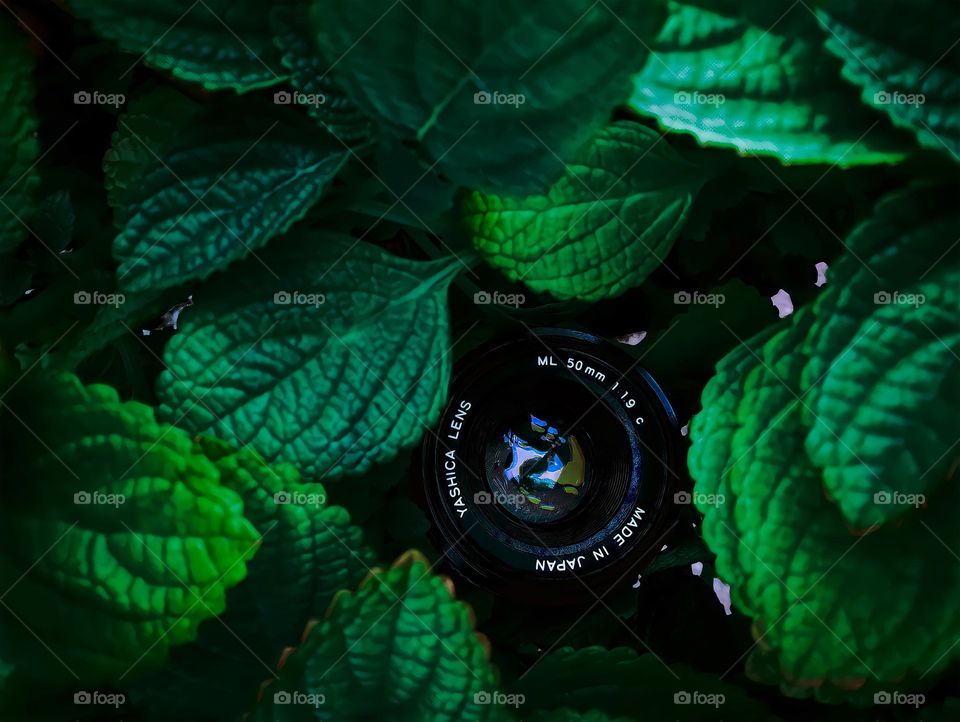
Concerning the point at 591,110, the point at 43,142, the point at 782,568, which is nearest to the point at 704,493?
the point at 782,568

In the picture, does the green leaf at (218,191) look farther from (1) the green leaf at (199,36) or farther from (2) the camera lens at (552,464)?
(2) the camera lens at (552,464)

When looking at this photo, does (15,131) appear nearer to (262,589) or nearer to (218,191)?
(218,191)

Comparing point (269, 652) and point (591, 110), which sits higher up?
point (591, 110)

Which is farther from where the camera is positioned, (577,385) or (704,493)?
(577,385)

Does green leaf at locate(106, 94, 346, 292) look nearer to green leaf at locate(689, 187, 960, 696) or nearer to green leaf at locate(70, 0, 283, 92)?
green leaf at locate(70, 0, 283, 92)

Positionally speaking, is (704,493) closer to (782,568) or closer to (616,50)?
(782,568)

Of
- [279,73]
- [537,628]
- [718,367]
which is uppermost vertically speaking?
[279,73]
